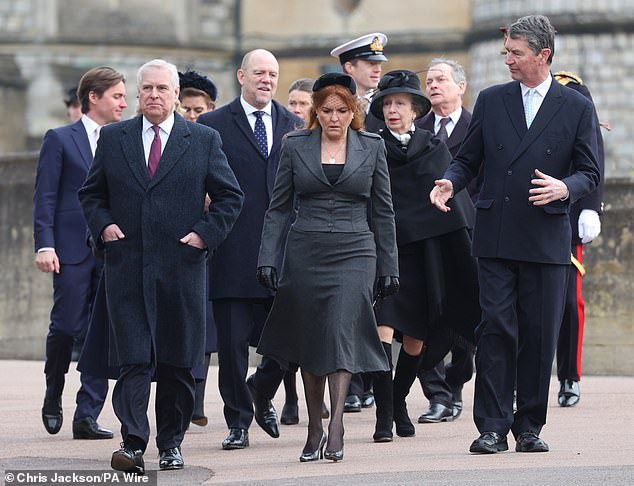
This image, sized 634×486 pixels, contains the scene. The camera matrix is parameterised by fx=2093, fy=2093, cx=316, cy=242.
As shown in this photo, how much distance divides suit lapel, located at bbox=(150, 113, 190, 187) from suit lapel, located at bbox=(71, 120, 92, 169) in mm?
1796

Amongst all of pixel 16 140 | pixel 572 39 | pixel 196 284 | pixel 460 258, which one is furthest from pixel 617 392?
pixel 16 140

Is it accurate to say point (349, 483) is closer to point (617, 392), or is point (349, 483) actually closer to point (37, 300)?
point (617, 392)

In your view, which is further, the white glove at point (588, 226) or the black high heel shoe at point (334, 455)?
the white glove at point (588, 226)

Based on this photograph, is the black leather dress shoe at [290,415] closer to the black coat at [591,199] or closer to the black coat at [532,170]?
the black coat at [591,199]

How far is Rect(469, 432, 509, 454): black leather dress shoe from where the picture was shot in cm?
962

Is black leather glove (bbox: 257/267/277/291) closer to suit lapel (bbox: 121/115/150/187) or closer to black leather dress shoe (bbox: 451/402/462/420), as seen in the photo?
suit lapel (bbox: 121/115/150/187)

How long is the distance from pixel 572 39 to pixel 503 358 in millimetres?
24181

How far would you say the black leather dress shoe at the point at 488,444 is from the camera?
9.62m

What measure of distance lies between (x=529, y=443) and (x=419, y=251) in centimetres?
171

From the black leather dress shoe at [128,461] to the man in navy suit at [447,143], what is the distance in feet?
9.38

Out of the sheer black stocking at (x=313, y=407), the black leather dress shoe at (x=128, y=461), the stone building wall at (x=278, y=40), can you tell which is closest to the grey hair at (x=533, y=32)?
the sheer black stocking at (x=313, y=407)

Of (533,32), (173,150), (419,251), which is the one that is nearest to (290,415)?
(419,251)

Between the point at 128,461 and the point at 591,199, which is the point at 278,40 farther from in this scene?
the point at 128,461

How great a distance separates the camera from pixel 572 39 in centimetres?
3347
